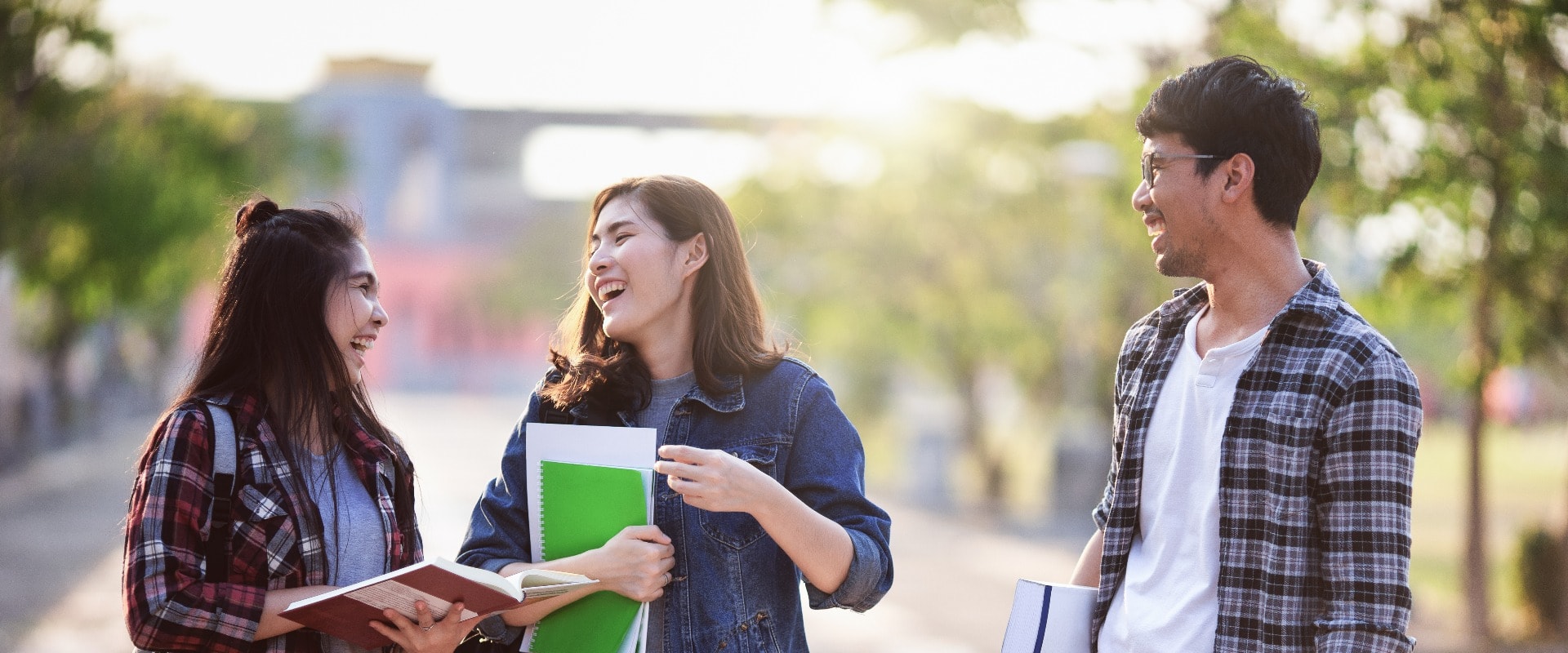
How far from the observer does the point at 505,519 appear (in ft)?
9.20

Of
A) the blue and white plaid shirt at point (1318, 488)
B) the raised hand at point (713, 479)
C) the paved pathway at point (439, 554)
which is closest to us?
the blue and white plaid shirt at point (1318, 488)

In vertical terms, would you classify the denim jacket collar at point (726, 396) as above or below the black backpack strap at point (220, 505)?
above

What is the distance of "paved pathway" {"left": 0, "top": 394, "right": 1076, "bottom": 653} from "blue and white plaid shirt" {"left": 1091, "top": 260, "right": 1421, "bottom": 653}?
66.7 inches

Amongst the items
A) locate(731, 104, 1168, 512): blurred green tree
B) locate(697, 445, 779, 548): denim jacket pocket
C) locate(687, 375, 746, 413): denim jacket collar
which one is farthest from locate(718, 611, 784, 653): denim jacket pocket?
locate(731, 104, 1168, 512): blurred green tree

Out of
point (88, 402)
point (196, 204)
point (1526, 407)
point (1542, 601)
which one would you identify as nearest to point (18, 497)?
point (196, 204)

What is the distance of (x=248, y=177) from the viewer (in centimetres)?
2384

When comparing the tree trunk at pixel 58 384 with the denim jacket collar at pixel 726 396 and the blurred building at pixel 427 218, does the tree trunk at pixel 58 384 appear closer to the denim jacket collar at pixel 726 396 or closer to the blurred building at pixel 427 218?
the denim jacket collar at pixel 726 396

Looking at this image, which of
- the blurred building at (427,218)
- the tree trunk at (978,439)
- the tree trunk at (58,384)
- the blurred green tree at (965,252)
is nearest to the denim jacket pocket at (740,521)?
the blurred green tree at (965,252)

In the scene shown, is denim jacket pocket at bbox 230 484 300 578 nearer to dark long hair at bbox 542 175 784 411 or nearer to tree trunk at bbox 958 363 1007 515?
dark long hair at bbox 542 175 784 411

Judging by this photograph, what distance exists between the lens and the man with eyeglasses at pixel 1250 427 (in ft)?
7.54

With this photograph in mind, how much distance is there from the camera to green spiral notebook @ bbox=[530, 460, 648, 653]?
2637 mm

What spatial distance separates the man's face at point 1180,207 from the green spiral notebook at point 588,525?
40.3 inches

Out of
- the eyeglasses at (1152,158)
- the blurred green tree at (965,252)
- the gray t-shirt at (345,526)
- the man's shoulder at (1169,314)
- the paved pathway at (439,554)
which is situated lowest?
the paved pathway at (439,554)

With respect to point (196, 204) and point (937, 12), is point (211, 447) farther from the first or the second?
point (196, 204)
